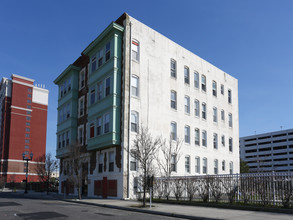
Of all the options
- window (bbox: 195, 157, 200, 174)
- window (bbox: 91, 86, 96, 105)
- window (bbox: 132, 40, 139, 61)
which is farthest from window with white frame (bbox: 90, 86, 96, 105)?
window (bbox: 195, 157, 200, 174)

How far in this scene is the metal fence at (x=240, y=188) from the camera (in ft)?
52.2

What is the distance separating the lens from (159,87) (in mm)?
31188

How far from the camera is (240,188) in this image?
700 inches

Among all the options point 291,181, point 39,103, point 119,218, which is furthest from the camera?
point 39,103

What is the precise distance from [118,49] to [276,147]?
425ft

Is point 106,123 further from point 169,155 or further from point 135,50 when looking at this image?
point 135,50

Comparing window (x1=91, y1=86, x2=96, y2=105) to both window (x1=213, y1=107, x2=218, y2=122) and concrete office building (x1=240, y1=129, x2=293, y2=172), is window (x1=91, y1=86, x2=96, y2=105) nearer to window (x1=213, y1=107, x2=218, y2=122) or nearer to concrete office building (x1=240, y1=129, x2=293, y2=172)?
window (x1=213, y1=107, x2=218, y2=122)

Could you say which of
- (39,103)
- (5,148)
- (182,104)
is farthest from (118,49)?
(39,103)

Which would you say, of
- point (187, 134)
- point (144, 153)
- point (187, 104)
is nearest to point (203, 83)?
point (187, 104)

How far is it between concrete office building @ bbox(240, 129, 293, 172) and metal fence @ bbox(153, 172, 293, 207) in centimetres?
11636

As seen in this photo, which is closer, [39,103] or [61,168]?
[61,168]

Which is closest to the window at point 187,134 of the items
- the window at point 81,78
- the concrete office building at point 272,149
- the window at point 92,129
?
the window at point 92,129

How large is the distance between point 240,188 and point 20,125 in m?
120

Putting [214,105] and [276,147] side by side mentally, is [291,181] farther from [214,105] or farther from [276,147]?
[276,147]
